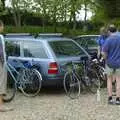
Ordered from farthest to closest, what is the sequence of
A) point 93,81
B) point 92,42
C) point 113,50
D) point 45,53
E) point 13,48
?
1. point 92,42
2. point 13,48
3. point 93,81
4. point 45,53
5. point 113,50

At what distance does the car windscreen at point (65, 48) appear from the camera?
10055 mm

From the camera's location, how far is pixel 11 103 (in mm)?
8641

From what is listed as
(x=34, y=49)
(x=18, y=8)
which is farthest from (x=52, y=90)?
(x=18, y=8)

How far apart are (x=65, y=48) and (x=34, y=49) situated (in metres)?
0.83

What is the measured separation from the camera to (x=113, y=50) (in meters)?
8.36

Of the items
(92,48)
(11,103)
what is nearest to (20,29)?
(92,48)

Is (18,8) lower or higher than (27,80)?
higher

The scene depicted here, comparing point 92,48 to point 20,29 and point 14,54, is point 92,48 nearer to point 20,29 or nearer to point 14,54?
point 14,54

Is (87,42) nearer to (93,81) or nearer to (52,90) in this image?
(52,90)

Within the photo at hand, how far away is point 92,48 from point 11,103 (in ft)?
19.4

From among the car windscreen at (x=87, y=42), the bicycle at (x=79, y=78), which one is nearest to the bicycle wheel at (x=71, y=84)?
the bicycle at (x=79, y=78)

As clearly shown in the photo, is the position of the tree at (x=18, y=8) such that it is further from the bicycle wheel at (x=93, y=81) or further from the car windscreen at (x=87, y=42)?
the bicycle wheel at (x=93, y=81)

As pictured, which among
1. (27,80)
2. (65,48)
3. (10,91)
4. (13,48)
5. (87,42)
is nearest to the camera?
(10,91)

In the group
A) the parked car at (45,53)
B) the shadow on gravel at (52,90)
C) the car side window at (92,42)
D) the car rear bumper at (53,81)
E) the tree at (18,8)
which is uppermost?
the tree at (18,8)
